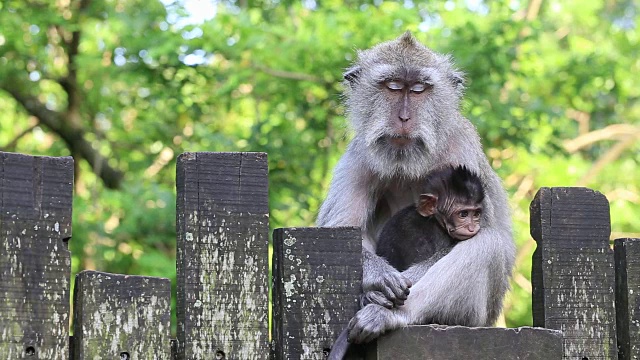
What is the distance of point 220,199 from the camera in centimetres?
360

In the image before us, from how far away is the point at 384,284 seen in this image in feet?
14.4

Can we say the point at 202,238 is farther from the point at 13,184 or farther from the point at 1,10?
the point at 1,10

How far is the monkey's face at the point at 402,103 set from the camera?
5312 millimetres

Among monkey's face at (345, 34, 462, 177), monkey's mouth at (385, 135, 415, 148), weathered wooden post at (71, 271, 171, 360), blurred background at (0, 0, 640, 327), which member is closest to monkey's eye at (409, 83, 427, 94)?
monkey's face at (345, 34, 462, 177)

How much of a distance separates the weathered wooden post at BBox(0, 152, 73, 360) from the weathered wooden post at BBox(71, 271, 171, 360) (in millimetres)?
68

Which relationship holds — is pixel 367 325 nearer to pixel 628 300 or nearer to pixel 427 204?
pixel 628 300

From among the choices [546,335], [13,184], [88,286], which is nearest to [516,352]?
[546,335]

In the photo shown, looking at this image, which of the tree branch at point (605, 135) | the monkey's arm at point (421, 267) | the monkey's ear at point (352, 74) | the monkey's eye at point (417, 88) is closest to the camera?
the monkey's arm at point (421, 267)

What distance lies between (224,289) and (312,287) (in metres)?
0.35

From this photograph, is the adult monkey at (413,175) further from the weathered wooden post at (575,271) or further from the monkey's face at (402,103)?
the weathered wooden post at (575,271)

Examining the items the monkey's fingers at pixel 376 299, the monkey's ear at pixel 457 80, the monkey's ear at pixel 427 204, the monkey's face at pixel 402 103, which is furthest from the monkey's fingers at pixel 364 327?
the monkey's ear at pixel 457 80

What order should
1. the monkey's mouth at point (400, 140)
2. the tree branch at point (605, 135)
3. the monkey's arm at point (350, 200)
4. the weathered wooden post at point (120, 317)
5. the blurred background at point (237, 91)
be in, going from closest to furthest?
the weathered wooden post at point (120, 317), the monkey's arm at point (350, 200), the monkey's mouth at point (400, 140), the blurred background at point (237, 91), the tree branch at point (605, 135)

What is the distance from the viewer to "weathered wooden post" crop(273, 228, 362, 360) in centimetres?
366

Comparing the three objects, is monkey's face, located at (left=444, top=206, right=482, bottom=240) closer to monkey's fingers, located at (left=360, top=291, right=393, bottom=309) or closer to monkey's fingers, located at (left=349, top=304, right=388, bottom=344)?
monkey's fingers, located at (left=360, top=291, right=393, bottom=309)
